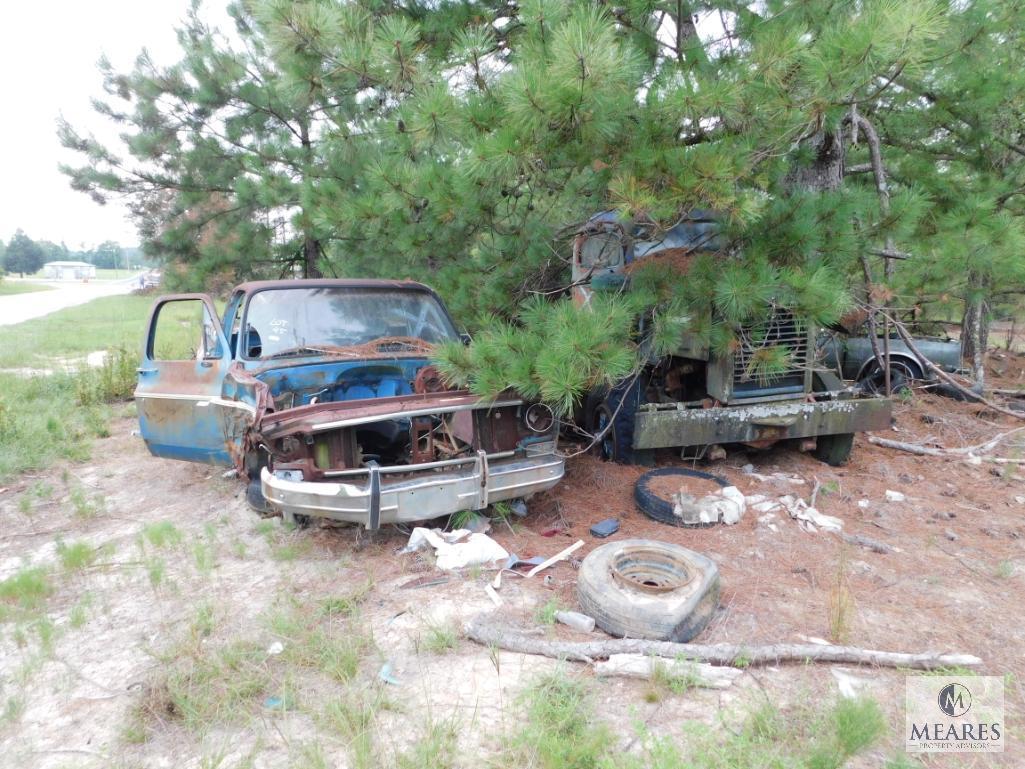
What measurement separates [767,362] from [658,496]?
117cm

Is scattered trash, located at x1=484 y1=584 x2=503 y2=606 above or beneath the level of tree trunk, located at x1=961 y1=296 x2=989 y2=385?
beneath

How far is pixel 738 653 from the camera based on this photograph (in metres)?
2.78

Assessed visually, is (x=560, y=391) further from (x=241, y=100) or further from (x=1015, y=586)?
(x=241, y=100)

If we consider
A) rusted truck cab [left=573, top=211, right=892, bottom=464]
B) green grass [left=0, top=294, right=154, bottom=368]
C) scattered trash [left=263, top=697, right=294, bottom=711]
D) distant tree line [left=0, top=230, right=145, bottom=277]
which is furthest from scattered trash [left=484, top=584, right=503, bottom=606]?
distant tree line [left=0, top=230, right=145, bottom=277]

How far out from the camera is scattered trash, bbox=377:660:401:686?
9.04ft

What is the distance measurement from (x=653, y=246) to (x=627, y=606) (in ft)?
9.14

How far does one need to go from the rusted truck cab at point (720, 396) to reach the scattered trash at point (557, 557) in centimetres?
97

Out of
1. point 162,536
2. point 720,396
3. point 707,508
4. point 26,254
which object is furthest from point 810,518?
point 26,254

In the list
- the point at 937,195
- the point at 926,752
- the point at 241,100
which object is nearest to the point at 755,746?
the point at 926,752

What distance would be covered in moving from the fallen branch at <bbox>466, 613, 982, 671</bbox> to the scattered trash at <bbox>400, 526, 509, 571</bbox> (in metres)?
0.87

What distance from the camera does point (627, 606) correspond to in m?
3.05

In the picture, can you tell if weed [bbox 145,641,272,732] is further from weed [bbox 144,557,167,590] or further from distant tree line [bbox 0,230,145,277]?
distant tree line [bbox 0,230,145,277]

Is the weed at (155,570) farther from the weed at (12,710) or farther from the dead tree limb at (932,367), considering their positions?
the dead tree limb at (932,367)

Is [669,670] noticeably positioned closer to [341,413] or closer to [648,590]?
[648,590]
